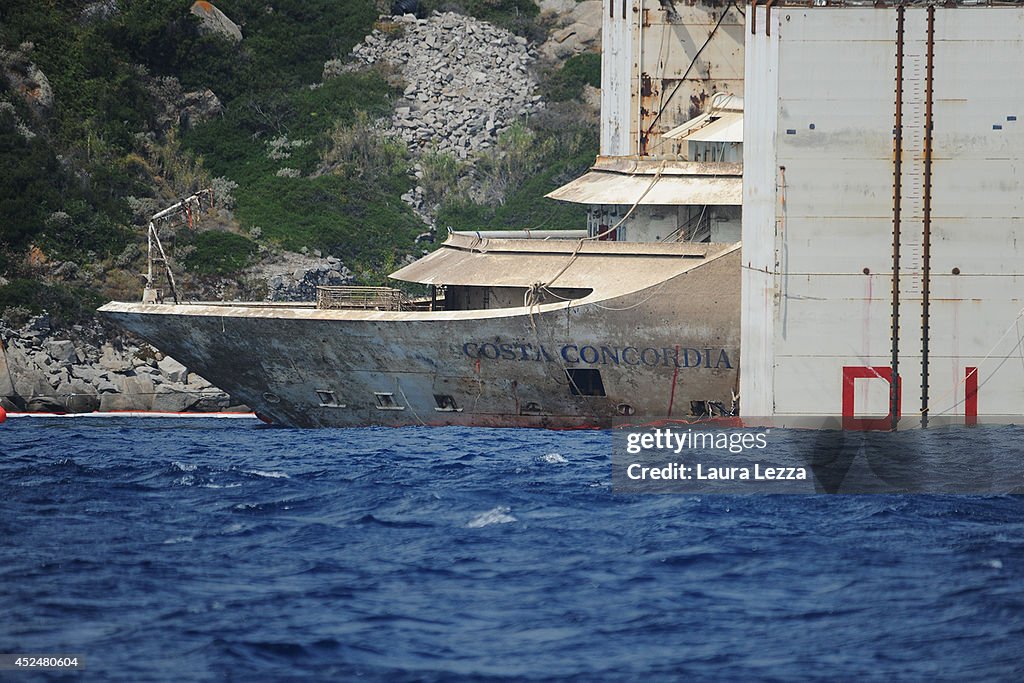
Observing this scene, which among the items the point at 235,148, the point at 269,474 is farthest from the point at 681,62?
the point at 235,148

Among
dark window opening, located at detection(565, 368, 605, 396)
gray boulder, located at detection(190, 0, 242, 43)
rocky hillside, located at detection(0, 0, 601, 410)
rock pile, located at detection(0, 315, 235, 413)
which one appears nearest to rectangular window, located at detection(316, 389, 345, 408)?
dark window opening, located at detection(565, 368, 605, 396)

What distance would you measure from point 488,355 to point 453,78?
34745 mm

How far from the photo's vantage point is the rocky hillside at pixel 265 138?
2176 inches

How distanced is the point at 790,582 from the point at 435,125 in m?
48.7

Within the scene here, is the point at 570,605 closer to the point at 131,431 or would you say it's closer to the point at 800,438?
the point at 800,438

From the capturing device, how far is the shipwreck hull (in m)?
36.5

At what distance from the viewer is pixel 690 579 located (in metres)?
22.5

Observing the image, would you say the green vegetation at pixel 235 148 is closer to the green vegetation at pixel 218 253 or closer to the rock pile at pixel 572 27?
the green vegetation at pixel 218 253

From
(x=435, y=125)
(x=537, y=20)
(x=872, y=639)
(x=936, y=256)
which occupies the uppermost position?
(x=537, y=20)

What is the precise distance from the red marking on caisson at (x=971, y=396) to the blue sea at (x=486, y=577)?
3842 millimetres

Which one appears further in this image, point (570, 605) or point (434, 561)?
point (434, 561)

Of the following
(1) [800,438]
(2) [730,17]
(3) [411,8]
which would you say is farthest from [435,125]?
(1) [800,438]

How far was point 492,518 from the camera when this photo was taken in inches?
1037

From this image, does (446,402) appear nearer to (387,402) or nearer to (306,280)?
(387,402)
